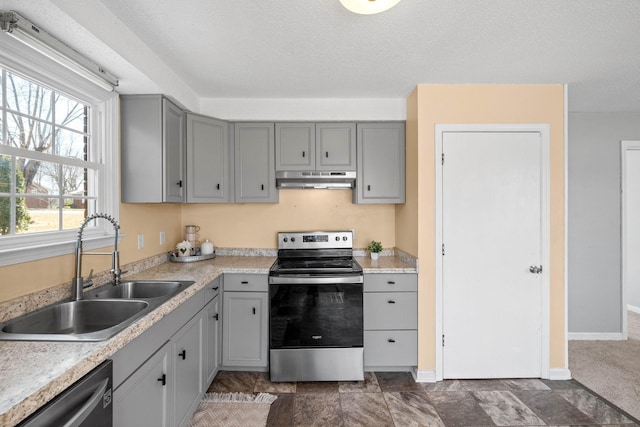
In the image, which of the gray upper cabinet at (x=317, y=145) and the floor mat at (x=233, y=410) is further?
the gray upper cabinet at (x=317, y=145)

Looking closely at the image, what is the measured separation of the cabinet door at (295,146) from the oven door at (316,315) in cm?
112

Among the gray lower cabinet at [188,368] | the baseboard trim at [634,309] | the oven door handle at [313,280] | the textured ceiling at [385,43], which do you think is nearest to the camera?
the textured ceiling at [385,43]

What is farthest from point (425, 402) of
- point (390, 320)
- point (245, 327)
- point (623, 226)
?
point (623, 226)

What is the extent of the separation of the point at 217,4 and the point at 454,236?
2.24 meters

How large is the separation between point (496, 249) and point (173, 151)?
2.69 meters

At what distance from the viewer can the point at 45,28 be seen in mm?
1488

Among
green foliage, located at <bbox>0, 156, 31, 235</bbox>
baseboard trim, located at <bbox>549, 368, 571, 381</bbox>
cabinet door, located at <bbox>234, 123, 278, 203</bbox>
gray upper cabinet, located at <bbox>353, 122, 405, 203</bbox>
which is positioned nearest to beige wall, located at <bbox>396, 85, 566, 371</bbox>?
baseboard trim, located at <bbox>549, 368, 571, 381</bbox>

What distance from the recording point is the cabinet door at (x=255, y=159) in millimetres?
2936

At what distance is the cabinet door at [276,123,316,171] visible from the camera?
2926 mm

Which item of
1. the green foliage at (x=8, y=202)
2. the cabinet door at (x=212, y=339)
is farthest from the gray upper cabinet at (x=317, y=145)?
the green foliage at (x=8, y=202)

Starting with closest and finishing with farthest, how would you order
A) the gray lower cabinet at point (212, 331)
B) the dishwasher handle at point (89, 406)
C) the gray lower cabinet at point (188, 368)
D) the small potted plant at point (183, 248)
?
the dishwasher handle at point (89, 406)
the gray lower cabinet at point (188, 368)
the gray lower cabinet at point (212, 331)
the small potted plant at point (183, 248)

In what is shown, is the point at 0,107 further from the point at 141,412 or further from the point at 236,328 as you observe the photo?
the point at 236,328

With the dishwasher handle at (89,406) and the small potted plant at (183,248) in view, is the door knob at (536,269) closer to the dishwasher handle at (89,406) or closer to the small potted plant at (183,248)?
the dishwasher handle at (89,406)

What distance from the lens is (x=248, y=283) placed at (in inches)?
102
